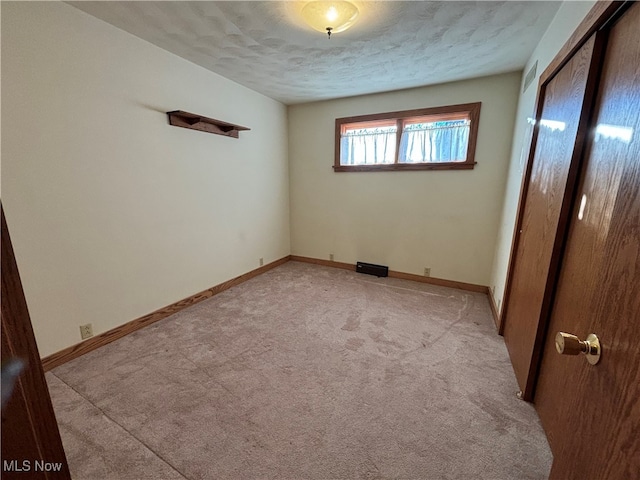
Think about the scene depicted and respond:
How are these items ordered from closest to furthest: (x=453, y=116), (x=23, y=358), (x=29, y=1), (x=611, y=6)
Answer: (x=23, y=358) < (x=611, y=6) < (x=29, y=1) < (x=453, y=116)

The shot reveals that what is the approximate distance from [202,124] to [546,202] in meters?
2.98

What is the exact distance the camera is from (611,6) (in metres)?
1.08

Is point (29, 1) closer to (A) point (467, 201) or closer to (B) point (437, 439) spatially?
(B) point (437, 439)

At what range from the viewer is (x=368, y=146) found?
370 cm

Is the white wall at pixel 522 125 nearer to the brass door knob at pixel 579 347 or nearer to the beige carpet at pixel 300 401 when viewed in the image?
the beige carpet at pixel 300 401

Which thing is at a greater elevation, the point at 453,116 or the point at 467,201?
the point at 453,116

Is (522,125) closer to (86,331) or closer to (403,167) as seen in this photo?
(403,167)

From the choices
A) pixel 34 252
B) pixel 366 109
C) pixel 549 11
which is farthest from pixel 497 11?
pixel 34 252

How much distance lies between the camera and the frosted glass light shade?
1704mm

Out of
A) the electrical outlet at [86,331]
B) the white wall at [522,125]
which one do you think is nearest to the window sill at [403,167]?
the white wall at [522,125]

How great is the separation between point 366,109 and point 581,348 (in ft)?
11.6

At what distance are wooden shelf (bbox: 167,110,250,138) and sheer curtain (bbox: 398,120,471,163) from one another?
6.68ft

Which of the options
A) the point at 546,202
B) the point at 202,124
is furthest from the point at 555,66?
the point at 202,124

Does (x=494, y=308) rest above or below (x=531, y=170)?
below
